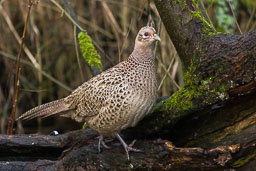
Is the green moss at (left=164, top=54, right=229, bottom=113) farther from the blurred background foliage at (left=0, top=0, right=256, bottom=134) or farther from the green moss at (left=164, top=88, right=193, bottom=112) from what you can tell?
the blurred background foliage at (left=0, top=0, right=256, bottom=134)

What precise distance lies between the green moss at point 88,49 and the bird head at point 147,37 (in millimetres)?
1132

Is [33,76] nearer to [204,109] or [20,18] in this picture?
[20,18]

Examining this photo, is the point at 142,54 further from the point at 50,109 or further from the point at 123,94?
the point at 50,109

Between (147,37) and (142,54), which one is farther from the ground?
(147,37)

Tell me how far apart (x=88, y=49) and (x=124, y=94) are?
4.56ft

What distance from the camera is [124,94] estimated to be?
11.6ft

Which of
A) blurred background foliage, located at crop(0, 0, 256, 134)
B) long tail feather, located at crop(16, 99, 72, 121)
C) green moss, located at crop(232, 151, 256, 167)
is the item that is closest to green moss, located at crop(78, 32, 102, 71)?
long tail feather, located at crop(16, 99, 72, 121)

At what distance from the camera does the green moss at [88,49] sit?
187 inches

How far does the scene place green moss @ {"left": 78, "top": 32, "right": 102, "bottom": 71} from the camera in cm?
476

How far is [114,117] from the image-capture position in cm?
355

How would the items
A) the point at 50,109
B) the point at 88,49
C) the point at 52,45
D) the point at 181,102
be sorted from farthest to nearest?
the point at 52,45 < the point at 88,49 < the point at 50,109 < the point at 181,102

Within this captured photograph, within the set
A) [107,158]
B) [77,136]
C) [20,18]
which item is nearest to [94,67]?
[77,136]

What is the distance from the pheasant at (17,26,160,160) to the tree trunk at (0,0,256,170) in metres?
0.14

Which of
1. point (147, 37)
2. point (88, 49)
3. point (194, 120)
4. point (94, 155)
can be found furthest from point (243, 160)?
point (88, 49)
